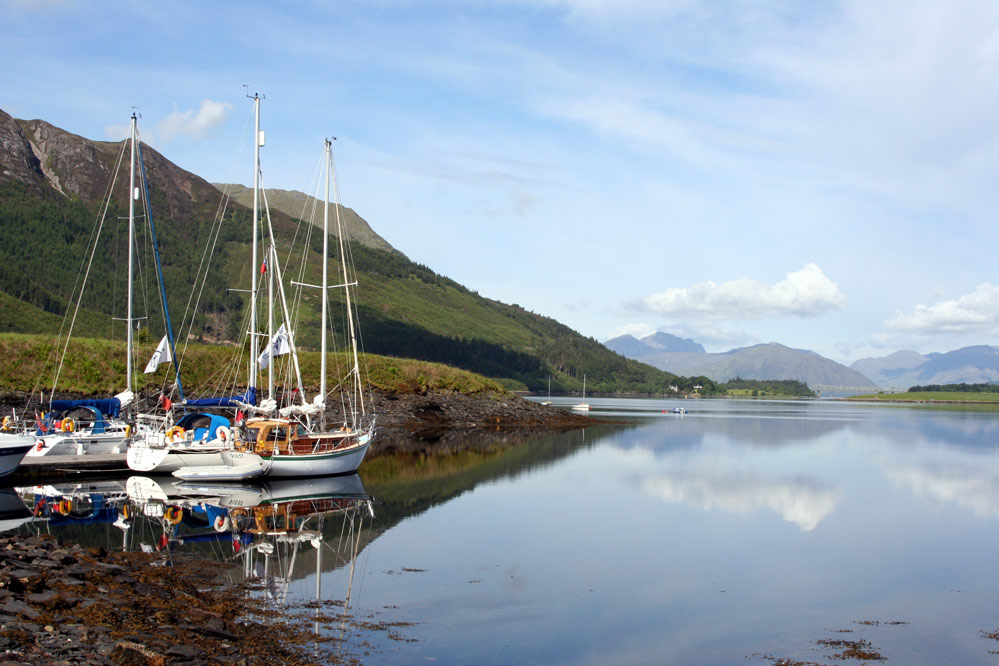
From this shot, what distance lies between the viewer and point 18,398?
53031 millimetres

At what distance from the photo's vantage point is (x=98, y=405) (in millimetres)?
44781

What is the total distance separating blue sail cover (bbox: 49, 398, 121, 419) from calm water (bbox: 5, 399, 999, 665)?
10991mm

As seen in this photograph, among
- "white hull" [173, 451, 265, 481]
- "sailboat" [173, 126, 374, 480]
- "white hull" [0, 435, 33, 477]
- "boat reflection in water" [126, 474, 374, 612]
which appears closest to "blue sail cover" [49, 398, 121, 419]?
"boat reflection in water" [126, 474, 374, 612]

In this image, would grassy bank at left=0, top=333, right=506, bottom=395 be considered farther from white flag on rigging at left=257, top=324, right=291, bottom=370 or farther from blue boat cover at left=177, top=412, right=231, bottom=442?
white flag on rigging at left=257, top=324, right=291, bottom=370

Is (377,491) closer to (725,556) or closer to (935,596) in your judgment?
(725,556)

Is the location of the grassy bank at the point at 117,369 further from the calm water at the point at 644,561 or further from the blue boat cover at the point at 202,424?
the calm water at the point at 644,561

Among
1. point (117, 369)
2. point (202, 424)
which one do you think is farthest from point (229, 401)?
point (117, 369)

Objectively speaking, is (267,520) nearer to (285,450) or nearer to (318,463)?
(285,450)

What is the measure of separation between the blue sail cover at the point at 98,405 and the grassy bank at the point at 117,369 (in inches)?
153

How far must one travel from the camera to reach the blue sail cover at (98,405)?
4441 cm

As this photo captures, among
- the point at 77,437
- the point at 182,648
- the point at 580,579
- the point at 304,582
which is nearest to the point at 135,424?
the point at 77,437

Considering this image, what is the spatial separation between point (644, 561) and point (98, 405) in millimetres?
33079

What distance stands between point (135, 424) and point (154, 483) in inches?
350

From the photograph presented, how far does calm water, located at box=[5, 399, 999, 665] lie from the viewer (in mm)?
16750
